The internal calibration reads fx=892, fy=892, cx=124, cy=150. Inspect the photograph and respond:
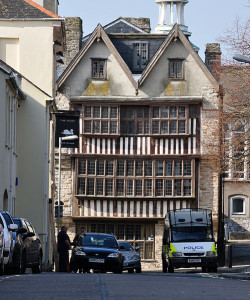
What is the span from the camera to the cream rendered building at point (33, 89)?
38.7 meters

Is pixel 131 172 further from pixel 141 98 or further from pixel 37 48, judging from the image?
pixel 37 48

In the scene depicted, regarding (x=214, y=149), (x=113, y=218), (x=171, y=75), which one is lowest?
(x=113, y=218)

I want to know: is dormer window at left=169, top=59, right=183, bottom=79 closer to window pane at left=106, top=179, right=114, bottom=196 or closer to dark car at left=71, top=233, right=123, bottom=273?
window pane at left=106, top=179, right=114, bottom=196

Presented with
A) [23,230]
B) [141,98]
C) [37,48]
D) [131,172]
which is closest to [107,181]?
[131,172]

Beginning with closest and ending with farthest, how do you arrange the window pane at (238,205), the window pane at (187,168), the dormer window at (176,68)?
the window pane at (187,168), the dormer window at (176,68), the window pane at (238,205)

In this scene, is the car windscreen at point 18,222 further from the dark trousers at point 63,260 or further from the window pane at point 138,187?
the window pane at point 138,187

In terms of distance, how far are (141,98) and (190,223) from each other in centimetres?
1378

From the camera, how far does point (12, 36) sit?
136ft

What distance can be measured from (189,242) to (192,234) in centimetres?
60

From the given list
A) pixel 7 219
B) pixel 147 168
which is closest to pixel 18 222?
pixel 7 219

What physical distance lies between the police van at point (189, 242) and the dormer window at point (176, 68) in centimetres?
1345

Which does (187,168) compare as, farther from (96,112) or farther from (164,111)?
(96,112)

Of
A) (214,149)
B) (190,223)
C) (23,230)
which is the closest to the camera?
(23,230)

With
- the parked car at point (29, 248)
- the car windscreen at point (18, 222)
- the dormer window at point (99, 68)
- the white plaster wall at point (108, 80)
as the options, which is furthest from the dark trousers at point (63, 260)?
the dormer window at point (99, 68)
